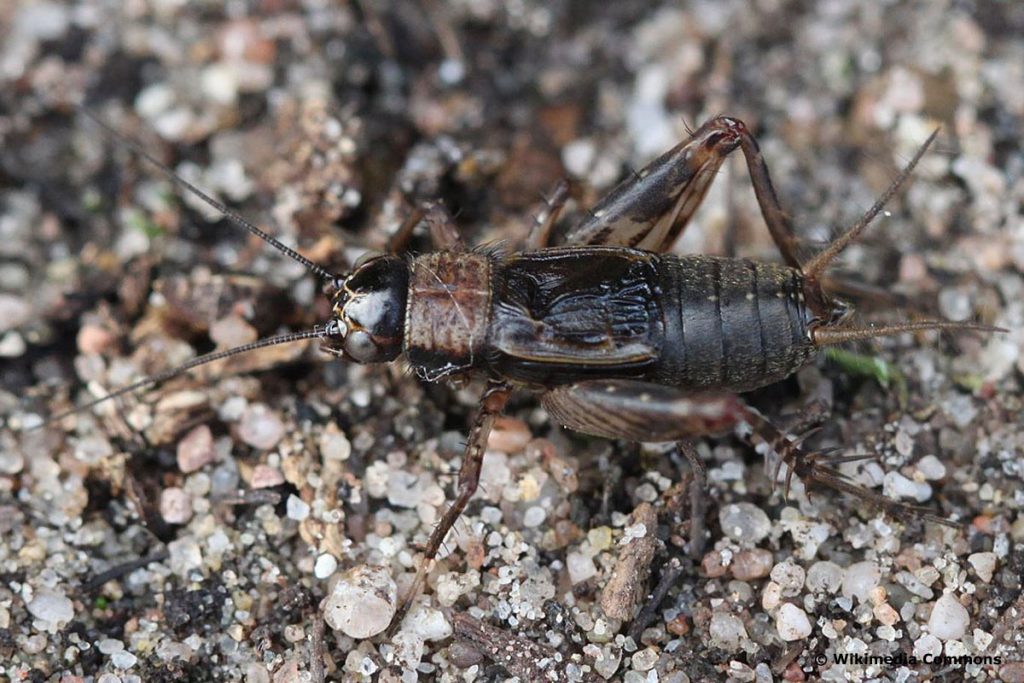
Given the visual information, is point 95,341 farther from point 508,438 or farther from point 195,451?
point 508,438

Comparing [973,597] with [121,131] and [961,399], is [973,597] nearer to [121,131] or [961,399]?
[961,399]

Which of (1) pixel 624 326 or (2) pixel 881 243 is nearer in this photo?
(1) pixel 624 326

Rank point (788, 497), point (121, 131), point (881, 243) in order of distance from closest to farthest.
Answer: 1. point (788, 497)
2. point (881, 243)
3. point (121, 131)

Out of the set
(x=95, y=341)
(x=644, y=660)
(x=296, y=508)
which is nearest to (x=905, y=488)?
(x=644, y=660)

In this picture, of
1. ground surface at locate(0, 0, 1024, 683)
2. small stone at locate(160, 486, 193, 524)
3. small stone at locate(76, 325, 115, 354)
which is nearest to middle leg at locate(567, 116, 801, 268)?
ground surface at locate(0, 0, 1024, 683)

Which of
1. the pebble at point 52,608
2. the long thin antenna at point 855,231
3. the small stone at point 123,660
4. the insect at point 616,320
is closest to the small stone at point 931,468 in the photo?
the insect at point 616,320

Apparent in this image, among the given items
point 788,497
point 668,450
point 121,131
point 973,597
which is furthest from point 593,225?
point 121,131
